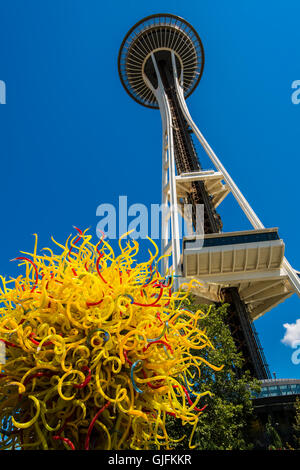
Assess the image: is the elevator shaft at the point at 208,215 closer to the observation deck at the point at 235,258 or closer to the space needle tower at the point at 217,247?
the space needle tower at the point at 217,247

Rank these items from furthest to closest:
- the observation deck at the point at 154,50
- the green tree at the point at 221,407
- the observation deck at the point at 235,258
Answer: the observation deck at the point at 154,50 < the observation deck at the point at 235,258 < the green tree at the point at 221,407

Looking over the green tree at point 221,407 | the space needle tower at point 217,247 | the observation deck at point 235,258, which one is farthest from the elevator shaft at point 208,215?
the green tree at point 221,407

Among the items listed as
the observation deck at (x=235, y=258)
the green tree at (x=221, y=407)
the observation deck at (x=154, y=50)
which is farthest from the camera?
the observation deck at (x=154, y=50)

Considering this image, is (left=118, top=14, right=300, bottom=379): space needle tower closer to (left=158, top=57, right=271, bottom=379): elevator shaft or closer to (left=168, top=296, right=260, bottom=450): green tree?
(left=158, top=57, right=271, bottom=379): elevator shaft

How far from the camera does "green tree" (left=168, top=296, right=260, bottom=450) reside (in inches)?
338

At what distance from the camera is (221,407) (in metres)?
8.89

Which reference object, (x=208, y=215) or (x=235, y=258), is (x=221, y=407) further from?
(x=208, y=215)

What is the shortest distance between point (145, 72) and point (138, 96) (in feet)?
12.2

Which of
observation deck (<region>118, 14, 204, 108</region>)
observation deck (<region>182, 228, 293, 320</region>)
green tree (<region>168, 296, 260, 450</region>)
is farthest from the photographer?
observation deck (<region>118, 14, 204, 108</region>)

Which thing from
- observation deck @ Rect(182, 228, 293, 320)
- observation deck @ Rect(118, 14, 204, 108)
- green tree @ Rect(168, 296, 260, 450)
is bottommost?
green tree @ Rect(168, 296, 260, 450)

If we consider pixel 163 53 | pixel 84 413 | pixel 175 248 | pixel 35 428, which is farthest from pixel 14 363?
pixel 163 53

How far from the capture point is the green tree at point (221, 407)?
28.2 ft

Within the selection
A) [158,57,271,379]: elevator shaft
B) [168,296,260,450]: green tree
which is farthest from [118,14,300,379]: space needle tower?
[168,296,260,450]: green tree

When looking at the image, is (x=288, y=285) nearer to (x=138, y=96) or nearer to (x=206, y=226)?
(x=206, y=226)
